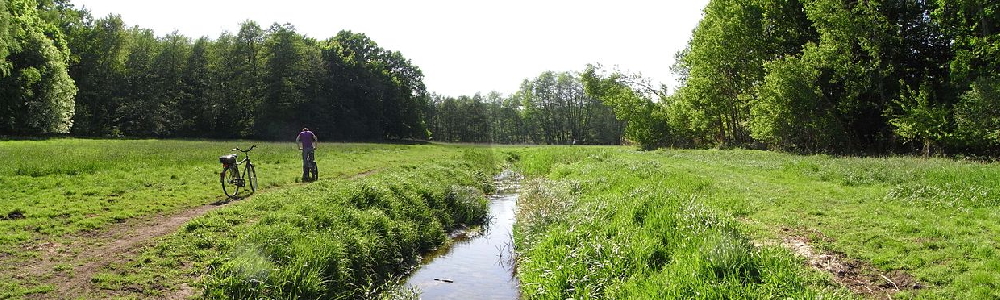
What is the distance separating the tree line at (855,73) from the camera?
2158 cm

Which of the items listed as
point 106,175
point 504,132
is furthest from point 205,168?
point 504,132

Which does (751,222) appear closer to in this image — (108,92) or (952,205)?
(952,205)

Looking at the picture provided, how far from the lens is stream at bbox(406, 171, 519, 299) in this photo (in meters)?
9.38

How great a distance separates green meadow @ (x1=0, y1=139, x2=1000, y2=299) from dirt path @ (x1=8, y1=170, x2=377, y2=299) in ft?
0.18

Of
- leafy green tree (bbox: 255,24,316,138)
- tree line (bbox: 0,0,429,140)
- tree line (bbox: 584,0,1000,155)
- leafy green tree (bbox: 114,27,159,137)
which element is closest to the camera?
tree line (bbox: 584,0,1000,155)

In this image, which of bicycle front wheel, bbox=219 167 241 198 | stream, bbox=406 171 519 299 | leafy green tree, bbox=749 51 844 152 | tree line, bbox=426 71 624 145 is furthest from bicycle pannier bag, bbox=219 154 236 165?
tree line, bbox=426 71 624 145

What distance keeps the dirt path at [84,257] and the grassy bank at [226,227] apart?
6cm

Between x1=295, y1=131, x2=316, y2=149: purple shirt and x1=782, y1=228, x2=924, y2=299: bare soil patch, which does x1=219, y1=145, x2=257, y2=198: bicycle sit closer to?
x1=295, y1=131, x2=316, y2=149: purple shirt

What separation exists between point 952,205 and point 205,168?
71.2ft

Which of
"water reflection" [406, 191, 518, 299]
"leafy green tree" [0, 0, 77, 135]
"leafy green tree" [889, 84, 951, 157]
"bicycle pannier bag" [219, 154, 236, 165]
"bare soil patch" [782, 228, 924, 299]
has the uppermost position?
"leafy green tree" [0, 0, 77, 135]

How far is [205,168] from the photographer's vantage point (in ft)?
62.2

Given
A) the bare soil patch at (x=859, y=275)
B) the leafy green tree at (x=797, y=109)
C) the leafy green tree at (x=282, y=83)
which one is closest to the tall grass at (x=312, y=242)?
the bare soil patch at (x=859, y=275)

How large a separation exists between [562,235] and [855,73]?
2408cm

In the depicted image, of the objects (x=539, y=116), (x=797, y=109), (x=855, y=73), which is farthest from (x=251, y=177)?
(x=539, y=116)
